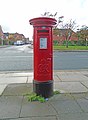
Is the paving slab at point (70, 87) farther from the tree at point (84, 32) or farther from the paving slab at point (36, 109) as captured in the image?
the tree at point (84, 32)

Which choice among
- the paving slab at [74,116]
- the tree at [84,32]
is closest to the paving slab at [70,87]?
the paving slab at [74,116]

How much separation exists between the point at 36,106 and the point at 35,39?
1758 mm

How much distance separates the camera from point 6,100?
4.88 m

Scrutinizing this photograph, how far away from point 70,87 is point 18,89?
5.40ft

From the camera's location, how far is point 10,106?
445 cm

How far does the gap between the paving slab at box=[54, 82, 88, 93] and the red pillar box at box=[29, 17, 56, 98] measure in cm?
81

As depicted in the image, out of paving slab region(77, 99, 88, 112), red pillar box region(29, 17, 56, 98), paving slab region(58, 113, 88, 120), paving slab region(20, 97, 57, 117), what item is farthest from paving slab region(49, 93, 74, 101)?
paving slab region(58, 113, 88, 120)

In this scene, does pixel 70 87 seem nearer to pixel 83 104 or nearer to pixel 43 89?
pixel 43 89

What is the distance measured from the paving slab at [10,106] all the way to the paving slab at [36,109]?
13 cm

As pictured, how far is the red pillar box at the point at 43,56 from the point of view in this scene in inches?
195

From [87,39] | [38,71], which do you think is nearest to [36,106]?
[38,71]

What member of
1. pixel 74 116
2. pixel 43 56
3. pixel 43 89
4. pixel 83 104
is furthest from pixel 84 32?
pixel 74 116

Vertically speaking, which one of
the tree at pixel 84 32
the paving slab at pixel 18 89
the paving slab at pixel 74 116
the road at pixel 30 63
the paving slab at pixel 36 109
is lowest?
the paving slab at pixel 74 116

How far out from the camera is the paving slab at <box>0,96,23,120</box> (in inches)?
156
